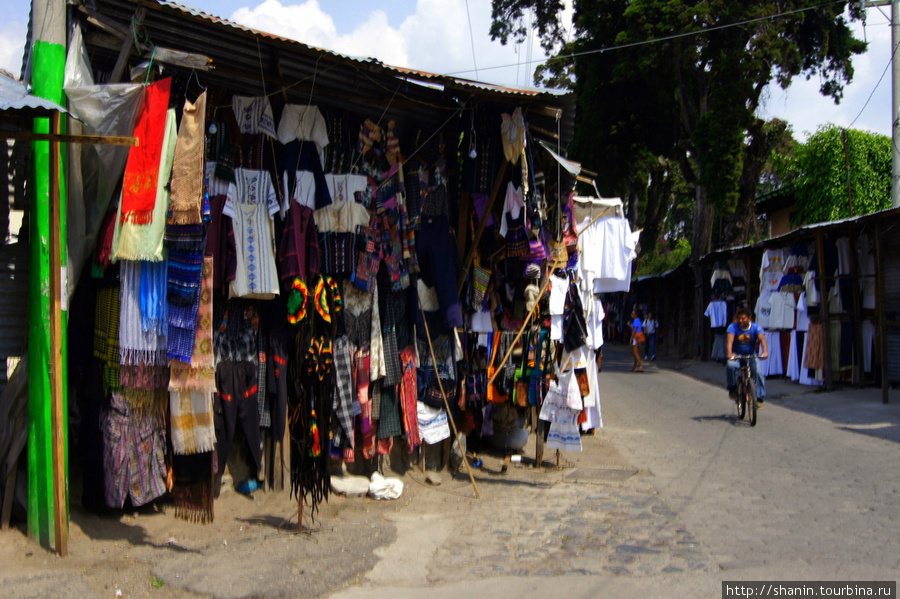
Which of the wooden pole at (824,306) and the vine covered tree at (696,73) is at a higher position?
the vine covered tree at (696,73)

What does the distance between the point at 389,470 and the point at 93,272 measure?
334 centimetres

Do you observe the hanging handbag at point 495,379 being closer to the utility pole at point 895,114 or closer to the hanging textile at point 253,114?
the hanging textile at point 253,114

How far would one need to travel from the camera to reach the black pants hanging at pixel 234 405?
237 inches

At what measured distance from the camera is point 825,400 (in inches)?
527

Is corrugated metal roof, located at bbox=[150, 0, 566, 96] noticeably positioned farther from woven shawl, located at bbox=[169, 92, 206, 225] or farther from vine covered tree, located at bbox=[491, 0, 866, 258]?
vine covered tree, located at bbox=[491, 0, 866, 258]

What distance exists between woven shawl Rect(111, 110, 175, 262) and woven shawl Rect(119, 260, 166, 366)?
0.16m

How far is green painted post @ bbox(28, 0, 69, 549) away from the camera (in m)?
4.97

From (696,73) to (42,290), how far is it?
20.3 metres

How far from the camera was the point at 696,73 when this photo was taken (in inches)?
841

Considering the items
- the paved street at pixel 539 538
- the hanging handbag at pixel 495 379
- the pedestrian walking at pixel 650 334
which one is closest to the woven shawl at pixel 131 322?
the paved street at pixel 539 538

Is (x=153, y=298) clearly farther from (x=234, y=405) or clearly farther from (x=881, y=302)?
(x=881, y=302)

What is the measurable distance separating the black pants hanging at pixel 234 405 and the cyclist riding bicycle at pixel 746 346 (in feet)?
26.0

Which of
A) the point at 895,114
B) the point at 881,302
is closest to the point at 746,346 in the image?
the point at 881,302

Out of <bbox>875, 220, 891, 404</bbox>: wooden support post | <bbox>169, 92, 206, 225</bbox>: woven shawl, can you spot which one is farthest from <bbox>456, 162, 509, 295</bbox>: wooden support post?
<bbox>875, 220, 891, 404</bbox>: wooden support post
